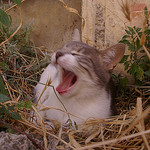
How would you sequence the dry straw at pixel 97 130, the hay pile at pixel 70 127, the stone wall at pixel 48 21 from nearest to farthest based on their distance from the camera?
the dry straw at pixel 97 130 < the hay pile at pixel 70 127 < the stone wall at pixel 48 21

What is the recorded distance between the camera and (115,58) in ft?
5.64

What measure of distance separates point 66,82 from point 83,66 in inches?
8.6

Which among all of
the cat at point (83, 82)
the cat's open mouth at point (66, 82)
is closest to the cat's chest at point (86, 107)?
the cat at point (83, 82)

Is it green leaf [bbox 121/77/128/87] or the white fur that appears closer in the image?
the white fur

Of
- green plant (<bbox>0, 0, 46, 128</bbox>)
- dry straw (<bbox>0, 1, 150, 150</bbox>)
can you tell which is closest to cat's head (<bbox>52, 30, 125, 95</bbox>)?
dry straw (<bbox>0, 1, 150, 150</bbox>)

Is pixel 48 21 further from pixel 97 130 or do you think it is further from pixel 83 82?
pixel 97 130

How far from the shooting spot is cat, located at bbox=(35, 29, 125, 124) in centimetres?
155

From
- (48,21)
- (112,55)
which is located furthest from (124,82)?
(48,21)

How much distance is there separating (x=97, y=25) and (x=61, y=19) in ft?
2.11

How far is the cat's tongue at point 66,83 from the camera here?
1.58 metres

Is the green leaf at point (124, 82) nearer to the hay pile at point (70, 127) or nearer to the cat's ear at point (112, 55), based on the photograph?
the hay pile at point (70, 127)

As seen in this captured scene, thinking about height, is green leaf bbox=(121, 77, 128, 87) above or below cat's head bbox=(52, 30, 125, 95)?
below

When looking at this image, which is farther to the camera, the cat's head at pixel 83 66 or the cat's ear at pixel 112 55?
the cat's ear at pixel 112 55

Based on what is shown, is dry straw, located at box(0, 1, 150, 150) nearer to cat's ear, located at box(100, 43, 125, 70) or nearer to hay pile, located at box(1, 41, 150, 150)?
hay pile, located at box(1, 41, 150, 150)
